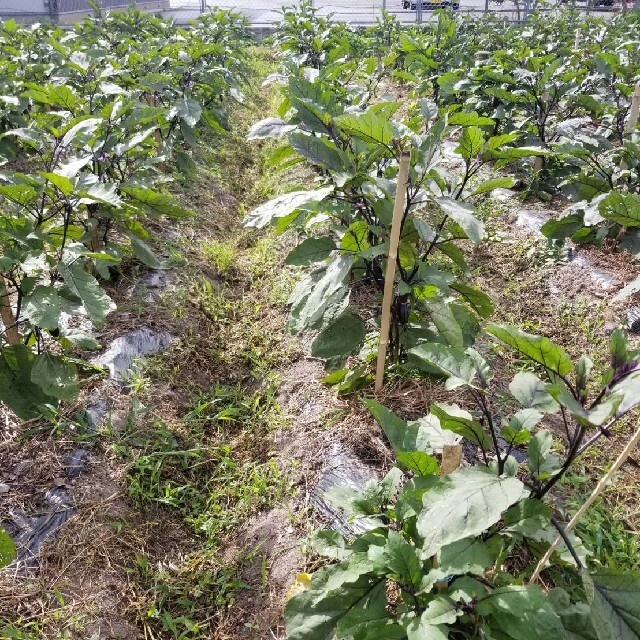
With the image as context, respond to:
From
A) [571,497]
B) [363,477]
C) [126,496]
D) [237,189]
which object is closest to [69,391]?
[126,496]

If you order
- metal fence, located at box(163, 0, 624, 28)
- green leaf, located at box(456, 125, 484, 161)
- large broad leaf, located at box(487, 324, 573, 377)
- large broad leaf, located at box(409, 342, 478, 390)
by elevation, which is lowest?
large broad leaf, located at box(409, 342, 478, 390)

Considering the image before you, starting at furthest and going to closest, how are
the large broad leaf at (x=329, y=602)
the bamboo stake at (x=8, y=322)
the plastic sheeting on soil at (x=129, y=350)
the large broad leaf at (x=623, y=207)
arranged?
the plastic sheeting on soil at (x=129, y=350), the large broad leaf at (x=623, y=207), the bamboo stake at (x=8, y=322), the large broad leaf at (x=329, y=602)

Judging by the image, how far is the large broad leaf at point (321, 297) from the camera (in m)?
1.83

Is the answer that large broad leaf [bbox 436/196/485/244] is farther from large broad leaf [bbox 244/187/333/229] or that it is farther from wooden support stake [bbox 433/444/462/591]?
wooden support stake [bbox 433/444/462/591]

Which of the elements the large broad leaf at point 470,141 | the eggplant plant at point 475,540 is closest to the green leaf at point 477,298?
the large broad leaf at point 470,141

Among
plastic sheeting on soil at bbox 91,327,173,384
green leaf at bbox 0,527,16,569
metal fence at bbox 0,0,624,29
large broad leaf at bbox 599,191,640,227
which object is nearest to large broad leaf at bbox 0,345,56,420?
plastic sheeting on soil at bbox 91,327,173,384

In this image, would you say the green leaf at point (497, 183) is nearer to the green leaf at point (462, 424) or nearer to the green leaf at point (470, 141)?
the green leaf at point (470, 141)

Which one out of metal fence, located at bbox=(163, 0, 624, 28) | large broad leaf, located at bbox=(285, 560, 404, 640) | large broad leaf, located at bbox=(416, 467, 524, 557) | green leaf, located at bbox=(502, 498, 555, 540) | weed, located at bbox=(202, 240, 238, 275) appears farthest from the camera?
metal fence, located at bbox=(163, 0, 624, 28)

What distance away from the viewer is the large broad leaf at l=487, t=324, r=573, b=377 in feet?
3.65

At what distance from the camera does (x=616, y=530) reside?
1.83 meters

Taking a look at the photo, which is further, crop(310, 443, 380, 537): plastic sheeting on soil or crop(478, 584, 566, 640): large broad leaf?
crop(310, 443, 380, 537): plastic sheeting on soil

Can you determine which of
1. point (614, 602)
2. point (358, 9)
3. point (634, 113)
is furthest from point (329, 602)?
point (358, 9)

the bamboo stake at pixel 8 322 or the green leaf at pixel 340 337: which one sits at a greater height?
the bamboo stake at pixel 8 322

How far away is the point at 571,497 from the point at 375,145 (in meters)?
1.45
